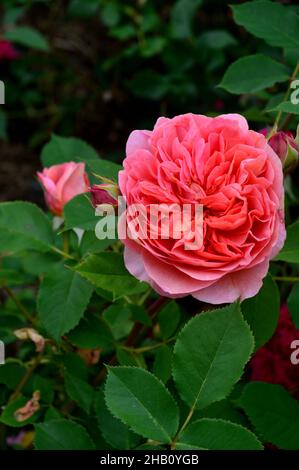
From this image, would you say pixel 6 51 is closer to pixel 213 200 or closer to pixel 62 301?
pixel 62 301

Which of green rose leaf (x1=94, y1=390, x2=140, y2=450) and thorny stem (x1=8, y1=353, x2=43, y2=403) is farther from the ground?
green rose leaf (x1=94, y1=390, x2=140, y2=450)

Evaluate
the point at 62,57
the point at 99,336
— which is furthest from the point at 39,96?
the point at 99,336

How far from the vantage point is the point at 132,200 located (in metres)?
0.65

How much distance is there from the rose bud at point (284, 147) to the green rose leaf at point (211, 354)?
0.16m

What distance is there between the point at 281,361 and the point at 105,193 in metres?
0.39

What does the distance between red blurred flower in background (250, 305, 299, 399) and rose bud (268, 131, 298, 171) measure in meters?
0.33

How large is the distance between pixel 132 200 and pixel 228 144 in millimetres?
111

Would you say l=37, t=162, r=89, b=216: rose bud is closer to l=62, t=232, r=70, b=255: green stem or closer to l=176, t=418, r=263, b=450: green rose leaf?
l=62, t=232, r=70, b=255: green stem

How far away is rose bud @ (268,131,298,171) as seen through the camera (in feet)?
2.28

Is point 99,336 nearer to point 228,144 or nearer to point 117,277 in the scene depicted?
point 117,277

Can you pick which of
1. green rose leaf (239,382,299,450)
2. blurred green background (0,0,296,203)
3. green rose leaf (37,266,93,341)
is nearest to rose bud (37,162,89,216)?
green rose leaf (37,266,93,341)

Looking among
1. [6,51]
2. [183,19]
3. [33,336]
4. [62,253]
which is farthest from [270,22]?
[6,51]

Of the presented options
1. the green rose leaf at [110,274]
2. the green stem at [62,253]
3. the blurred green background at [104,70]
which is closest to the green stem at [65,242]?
the green stem at [62,253]

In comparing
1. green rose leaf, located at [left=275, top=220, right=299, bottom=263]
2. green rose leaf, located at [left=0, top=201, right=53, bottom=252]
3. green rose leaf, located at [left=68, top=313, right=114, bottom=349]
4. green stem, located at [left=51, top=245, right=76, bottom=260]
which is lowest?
green rose leaf, located at [left=68, top=313, right=114, bottom=349]
